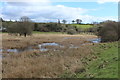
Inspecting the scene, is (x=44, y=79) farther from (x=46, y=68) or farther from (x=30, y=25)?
(x=30, y=25)

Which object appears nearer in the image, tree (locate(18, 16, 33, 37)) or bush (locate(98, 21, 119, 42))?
bush (locate(98, 21, 119, 42))

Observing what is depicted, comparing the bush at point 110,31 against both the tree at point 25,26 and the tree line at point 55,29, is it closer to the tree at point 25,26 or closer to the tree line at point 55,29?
the tree line at point 55,29

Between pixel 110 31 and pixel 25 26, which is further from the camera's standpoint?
pixel 25 26

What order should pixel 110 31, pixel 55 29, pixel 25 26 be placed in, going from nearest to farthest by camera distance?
pixel 110 31 < pixel 25 26 < pixel 55 29

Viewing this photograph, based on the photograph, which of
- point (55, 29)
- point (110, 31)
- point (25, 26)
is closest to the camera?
point (110, 31)

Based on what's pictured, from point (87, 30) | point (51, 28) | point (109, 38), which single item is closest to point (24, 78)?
point (109, 38)

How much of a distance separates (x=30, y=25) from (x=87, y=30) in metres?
63.9

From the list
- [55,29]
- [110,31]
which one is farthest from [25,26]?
[55,29]

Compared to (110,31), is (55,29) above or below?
above

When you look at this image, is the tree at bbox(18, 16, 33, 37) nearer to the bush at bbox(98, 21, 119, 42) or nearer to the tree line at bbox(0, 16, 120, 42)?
the tree line at bbox(0, 16, 120, 42)

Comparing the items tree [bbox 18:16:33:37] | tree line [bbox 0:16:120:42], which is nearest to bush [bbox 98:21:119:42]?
tree line [bbox 0:16:120:42]

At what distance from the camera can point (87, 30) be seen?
112 metres

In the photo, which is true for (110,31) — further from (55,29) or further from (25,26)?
(55,29)

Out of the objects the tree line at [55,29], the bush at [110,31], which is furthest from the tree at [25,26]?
the bush at [110,31]
